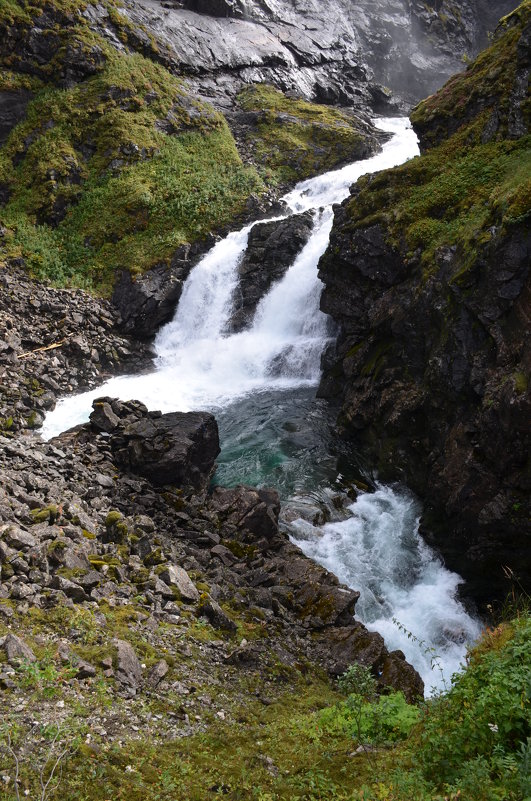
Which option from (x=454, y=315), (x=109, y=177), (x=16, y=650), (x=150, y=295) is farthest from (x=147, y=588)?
(x=109, y=177)

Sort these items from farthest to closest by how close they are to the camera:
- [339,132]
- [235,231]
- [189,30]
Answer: [189,30] → [339,132] → [235,231]

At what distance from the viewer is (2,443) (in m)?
13.0

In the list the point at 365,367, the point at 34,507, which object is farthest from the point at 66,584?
the point at 365,367

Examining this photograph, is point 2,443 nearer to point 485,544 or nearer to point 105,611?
point 105,611

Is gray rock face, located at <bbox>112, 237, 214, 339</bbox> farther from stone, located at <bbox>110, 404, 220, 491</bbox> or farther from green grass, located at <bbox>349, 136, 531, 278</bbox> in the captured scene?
green grass, located at <bbox>349, 136, 531, 278</bbox>

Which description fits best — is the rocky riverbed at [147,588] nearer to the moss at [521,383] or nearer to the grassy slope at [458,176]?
the moss at [521,383]

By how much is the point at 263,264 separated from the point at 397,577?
741 inches

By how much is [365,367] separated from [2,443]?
11.5m

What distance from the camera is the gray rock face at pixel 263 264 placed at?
27109 millimetres

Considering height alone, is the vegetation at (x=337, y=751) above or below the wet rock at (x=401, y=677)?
above

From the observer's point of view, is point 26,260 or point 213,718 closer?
point 213,718

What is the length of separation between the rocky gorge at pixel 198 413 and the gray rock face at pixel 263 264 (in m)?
0.14

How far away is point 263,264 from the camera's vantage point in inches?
1083

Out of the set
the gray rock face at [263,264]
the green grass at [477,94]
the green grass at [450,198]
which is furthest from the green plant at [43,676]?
the gray rock face at [263,264]
